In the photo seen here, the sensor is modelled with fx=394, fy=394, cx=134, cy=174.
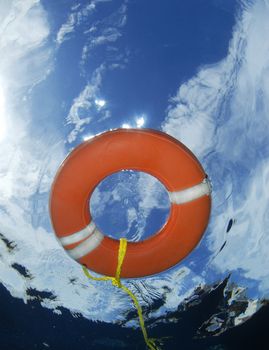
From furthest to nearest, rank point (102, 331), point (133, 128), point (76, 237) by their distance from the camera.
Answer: point (102, 331) < point (76, 237) < point (133, 128)

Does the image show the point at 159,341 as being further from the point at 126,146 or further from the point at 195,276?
the point at 126,146

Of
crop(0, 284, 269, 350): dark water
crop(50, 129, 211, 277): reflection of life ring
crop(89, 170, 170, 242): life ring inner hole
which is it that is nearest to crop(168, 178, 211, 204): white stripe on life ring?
crop(50, 129, 211, 277): reflection of life ring

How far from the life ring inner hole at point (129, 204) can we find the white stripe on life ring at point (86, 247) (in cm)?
178

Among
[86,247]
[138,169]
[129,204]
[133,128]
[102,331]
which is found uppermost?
[102,331]

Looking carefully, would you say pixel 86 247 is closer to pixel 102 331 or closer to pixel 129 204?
pixel 129 204

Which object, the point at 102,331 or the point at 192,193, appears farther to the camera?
the point at 102,331

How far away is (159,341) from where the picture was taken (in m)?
12.0

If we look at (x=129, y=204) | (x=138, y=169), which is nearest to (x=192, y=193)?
(x=138, y=169)

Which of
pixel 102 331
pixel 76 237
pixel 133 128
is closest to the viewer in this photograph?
pixel 133 128

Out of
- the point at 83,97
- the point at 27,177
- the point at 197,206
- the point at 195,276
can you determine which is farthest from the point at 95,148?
the point at 195,276

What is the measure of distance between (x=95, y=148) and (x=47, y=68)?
2.17 meters

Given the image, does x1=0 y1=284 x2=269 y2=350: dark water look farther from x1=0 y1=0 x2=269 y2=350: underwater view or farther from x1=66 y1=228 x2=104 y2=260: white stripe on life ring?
x1=66 y1=228 x2=104 y2=260: white stripe on life ring

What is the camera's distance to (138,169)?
15.3 ft

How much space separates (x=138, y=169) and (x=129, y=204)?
2301 mm
